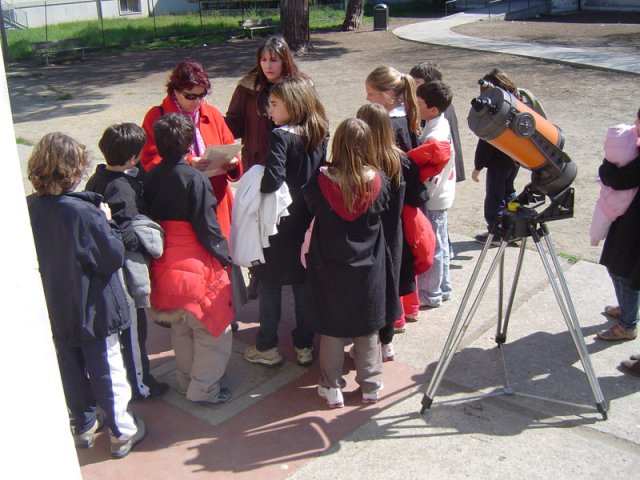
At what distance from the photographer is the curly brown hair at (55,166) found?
3.06 metres

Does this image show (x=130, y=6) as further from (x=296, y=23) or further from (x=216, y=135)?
(x=216, y=135)

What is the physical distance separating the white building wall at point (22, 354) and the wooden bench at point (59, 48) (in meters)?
19.0

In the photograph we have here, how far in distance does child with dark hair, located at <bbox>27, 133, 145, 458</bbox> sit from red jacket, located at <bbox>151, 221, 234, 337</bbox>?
25cm

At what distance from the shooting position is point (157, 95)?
13430mm

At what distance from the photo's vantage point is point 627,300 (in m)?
4.16

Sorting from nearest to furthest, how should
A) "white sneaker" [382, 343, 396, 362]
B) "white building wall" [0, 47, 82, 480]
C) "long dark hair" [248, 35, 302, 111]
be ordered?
"white building wall" [0, 47, 82, 480], "white sneaker" [382, 343, 396, 362], "long dark hair" [248, 35, 302, 111]

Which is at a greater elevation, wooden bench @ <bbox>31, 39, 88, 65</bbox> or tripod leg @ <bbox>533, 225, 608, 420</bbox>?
wooden bench @ <bbox>31, 39, 88, 65</bbox>

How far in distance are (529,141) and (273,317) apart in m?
1.71

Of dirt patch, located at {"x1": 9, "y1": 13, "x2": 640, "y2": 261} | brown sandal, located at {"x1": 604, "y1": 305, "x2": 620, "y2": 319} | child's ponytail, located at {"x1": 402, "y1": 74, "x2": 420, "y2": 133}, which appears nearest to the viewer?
child's ponytail, located at {"x1": 402, "y1": 74, "x2": 420, "y2": 133}

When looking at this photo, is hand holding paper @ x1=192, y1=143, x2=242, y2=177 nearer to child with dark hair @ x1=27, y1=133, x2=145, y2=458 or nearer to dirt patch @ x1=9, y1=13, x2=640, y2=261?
child with dark hair @ x1=27, y1=133, x2=145, y2=458

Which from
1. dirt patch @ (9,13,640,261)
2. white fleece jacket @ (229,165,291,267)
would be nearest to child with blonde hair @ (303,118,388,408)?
white fleece jacket @ (229,165,291,267)

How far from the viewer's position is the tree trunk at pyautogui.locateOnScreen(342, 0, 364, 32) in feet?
78.6

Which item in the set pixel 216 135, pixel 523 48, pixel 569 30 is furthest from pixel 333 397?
pixel 569 30

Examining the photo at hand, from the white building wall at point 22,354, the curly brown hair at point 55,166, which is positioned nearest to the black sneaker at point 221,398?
the curly brown hair at point 55,166
